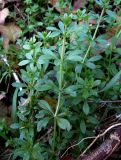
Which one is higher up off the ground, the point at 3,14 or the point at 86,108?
the point at 3,14

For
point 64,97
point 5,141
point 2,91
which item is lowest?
point 5,141

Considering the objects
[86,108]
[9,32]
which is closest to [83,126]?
[86,108]

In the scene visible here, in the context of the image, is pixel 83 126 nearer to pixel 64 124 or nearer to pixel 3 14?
pixel 64 124

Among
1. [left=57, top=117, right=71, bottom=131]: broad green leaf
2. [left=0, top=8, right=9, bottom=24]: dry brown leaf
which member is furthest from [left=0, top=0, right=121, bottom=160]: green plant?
[left=0, top=8, right=9, bottom=24]: dry brown leaf

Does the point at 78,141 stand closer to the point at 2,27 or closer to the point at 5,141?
the point at 5,141

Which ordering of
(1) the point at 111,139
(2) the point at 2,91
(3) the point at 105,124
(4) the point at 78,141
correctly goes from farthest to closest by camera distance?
(2) the point at 2,91 → (3) the point at 105,124 → (4) the point at 78,141 → (1) the point at 111,139

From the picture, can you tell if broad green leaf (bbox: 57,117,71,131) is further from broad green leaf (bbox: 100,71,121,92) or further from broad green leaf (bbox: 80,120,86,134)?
broad green leaf (bbox: 100,71,121,92)

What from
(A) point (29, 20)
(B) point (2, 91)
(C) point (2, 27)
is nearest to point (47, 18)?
(A) point (29, 20)

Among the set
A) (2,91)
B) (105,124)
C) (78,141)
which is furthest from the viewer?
(2,91)
